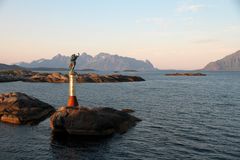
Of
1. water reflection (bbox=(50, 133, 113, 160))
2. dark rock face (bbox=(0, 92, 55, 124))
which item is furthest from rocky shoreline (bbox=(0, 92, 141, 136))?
water reflection (bbox=(50, 133, 113, 160))

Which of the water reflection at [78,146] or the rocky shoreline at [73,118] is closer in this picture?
the water reflection at [78,146]

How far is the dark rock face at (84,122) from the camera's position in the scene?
29.5 m

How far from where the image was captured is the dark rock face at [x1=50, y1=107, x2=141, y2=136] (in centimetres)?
2953

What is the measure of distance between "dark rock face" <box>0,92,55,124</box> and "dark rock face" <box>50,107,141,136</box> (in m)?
6.55

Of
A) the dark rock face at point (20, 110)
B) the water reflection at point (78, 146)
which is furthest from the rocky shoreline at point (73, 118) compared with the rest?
the water reflection at point (78, 146)

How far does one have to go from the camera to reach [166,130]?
33.1 m

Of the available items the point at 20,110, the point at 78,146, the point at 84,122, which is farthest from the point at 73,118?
the point at 20,110

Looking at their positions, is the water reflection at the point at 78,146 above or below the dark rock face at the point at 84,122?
below

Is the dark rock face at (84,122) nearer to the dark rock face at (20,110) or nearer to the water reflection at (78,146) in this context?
the water reflection at (78,146)

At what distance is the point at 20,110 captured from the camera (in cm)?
3653

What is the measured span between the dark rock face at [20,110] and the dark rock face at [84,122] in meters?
6.55

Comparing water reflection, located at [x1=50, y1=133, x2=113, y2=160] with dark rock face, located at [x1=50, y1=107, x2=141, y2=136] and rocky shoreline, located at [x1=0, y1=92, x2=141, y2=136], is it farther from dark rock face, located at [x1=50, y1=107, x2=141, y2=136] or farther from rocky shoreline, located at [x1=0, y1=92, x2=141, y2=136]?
rocky shoreline, located at [x1=0, y1=92, x2=141, y2=136]

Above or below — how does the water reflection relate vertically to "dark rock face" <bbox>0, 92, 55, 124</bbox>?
below

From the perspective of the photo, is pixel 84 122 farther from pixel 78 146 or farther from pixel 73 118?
pixel 78 146
